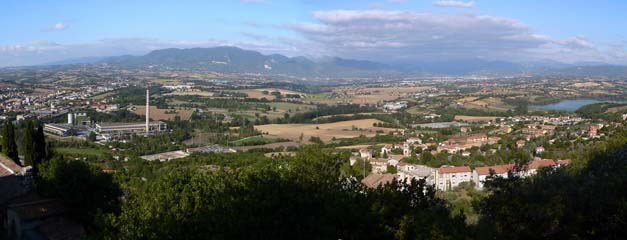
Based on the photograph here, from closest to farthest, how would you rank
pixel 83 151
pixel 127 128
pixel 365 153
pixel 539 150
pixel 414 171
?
1. pixel 414 171
2. pixel 539 150
3. pixel 83 151
4. pixel 365 153
5. pixel 127 128

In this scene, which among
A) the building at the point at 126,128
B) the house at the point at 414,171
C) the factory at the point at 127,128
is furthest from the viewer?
the building at the point at 126,128

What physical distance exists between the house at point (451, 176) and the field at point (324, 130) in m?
14.9

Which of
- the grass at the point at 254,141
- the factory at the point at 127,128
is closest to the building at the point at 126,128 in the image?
the factory at the point at 127,128

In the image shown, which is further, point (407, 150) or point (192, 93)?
point (192, 93)

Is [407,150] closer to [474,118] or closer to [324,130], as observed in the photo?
[324,130]

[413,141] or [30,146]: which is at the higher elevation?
[30,146]

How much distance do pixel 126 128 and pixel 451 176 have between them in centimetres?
2880

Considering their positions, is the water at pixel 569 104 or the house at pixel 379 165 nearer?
the house at pixel 379 165

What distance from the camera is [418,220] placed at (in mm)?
7387

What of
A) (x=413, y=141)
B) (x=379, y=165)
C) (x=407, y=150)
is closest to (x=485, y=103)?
(x=413, y=141)

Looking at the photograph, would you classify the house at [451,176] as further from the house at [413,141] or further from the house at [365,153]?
the house at [413,141]

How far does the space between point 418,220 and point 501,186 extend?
6.29 feet

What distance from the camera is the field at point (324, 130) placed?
4212 cm

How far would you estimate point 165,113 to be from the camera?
176ft
